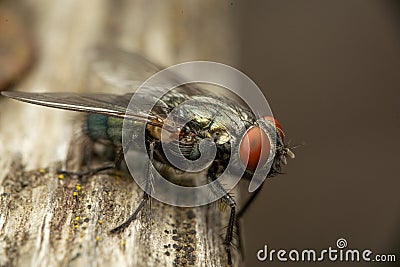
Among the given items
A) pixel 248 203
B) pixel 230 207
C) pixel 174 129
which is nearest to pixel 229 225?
pixel 230 207

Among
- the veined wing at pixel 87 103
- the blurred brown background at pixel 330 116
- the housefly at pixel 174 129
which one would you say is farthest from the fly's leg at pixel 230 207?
the blurred brown background at pixel 330 116

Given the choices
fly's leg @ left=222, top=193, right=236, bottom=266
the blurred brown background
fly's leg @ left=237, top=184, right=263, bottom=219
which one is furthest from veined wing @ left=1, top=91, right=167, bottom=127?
the blurred brown background

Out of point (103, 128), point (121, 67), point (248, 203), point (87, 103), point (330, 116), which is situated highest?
point (330, 116)

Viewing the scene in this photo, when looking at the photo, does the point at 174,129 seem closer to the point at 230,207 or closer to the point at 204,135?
the point at 204,135

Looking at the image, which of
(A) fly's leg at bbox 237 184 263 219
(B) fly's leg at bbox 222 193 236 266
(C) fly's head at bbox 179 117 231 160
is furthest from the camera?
(A) fly's leg at bbox 237 184 263 219

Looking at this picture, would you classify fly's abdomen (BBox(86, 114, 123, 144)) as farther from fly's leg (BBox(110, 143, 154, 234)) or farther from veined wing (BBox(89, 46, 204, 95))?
veined wing (BBox(89, 46, 204, 95))

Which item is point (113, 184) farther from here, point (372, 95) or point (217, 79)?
point (372, 95)

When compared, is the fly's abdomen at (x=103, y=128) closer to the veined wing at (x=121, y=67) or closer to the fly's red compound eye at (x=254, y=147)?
the veined wing at (x=121, y=67)
